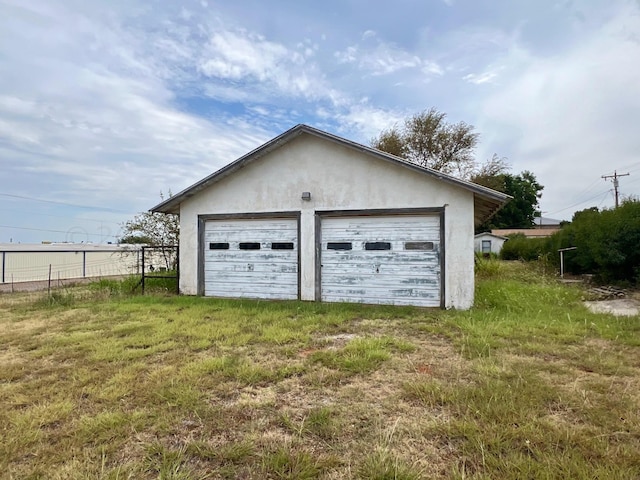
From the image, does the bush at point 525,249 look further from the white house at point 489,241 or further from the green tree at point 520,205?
the green tree at point 520,205

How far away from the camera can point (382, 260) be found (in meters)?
8.69

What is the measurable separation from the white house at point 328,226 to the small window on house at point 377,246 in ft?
0.08

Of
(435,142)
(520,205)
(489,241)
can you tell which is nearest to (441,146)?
(435,142)

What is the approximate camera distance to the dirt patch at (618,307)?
738cm

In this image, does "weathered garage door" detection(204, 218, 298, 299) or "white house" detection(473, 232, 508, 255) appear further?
"white house" detection(473, 232, 508, 255)

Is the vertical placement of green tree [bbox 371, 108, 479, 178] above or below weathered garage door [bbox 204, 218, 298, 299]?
above

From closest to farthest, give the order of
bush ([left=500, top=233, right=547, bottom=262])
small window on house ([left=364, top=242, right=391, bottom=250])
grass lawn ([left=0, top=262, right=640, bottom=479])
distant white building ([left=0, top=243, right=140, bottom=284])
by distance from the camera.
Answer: grass lawn ([left=0, top=262, right=640, bottom=479])
small window on house ([left=364, top=242, right=391, bottom=250])
distant white building ([left=0, top=243, right=140, bottom=284])
bush ([left=500, top=233, right=547, bottom=262])

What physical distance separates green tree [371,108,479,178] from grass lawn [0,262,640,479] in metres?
22.9

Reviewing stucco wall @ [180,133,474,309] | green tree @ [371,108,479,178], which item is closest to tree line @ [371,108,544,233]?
green tree @ [371,108,479,178]

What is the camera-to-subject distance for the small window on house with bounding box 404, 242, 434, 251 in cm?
838

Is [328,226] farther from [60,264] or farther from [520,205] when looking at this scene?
[520,205]

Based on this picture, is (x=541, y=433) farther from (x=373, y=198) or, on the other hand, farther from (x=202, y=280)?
Result: (x=202, y=280)

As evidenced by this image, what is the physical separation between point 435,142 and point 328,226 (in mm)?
21690

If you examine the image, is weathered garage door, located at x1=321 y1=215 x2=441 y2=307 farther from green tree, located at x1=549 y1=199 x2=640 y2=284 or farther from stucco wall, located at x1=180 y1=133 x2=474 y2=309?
green tree, located at x1=549 y1=199 x2=640 y2=284
